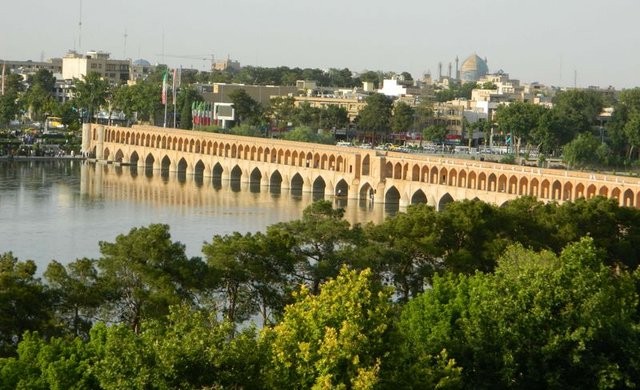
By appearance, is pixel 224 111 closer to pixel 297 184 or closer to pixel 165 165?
pixel 165 165

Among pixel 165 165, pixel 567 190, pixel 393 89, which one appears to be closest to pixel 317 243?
pixel 567 190

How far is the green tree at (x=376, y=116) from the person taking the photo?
107062mm

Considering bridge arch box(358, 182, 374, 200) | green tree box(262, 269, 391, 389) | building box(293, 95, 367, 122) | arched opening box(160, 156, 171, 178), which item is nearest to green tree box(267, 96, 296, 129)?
building box(293, 95, 367, 122)

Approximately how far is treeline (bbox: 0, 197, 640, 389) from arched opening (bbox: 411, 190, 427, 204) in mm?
29163

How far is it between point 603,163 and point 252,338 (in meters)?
70.3

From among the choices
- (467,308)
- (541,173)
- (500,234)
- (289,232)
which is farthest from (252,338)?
(541,173)

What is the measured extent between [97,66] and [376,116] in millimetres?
48015

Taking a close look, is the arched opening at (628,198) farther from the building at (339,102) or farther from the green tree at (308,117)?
the building at (339,102)

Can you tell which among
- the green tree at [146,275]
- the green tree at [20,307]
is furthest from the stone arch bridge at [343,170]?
the green tree at [20,307]

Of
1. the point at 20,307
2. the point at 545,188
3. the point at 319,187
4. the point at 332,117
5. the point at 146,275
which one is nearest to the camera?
the point at 20,307

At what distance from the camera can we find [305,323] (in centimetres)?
2066

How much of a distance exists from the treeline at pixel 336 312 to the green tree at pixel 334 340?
3cm

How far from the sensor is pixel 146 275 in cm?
2872

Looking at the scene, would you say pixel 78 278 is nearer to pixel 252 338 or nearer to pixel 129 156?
pixel 252 338
